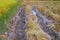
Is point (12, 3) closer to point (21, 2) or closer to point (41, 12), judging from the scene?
point (21, 2)

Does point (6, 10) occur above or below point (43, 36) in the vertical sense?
above

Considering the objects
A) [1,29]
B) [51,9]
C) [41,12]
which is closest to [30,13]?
[41,12]

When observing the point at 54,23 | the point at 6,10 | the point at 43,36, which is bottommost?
the point at 43,36

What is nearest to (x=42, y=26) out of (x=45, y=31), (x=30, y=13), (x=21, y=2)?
(x=45, y=31)

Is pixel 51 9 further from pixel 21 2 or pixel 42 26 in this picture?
pixel 21 2

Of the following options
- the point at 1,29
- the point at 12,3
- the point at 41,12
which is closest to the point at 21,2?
the point at 12,3

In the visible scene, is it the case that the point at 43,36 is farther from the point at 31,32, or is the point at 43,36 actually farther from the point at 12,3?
the point at 12,3

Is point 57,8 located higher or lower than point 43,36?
higher
